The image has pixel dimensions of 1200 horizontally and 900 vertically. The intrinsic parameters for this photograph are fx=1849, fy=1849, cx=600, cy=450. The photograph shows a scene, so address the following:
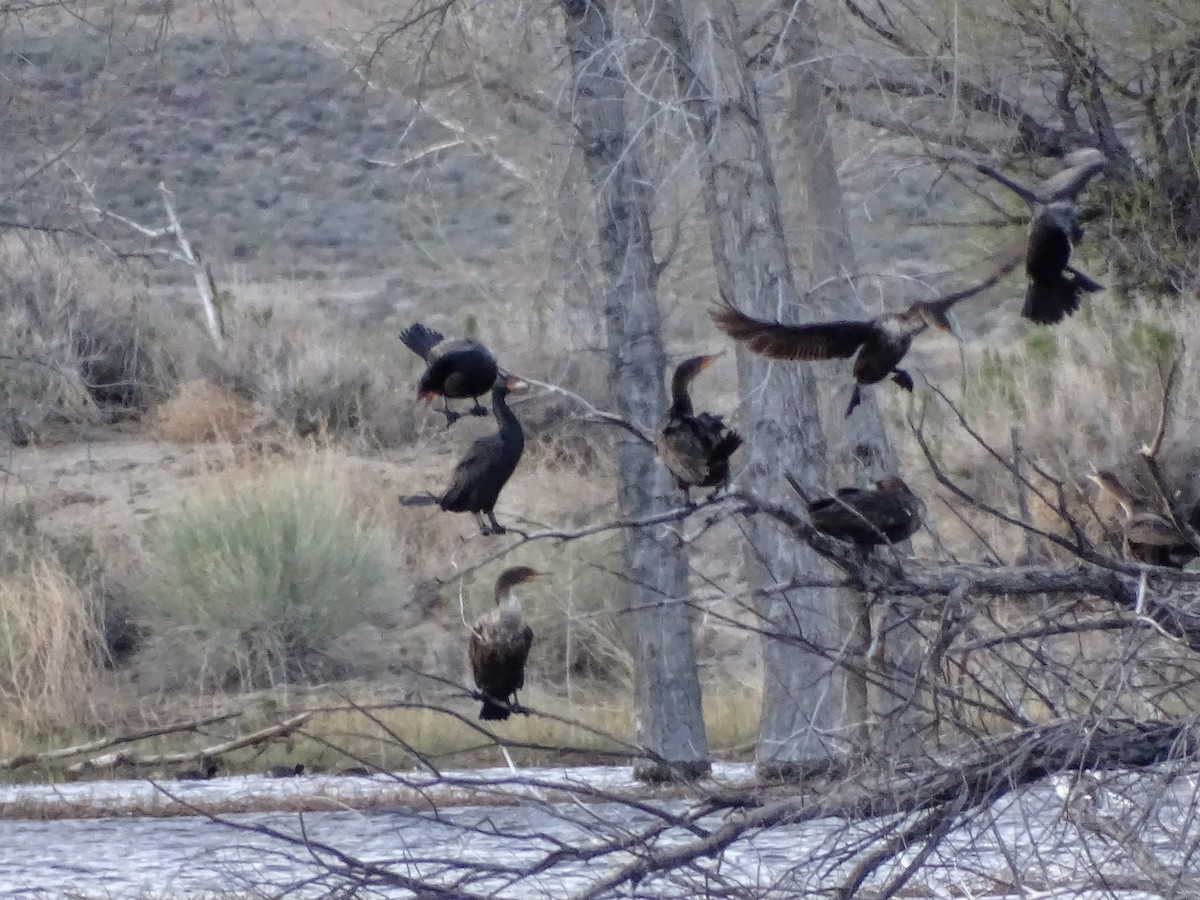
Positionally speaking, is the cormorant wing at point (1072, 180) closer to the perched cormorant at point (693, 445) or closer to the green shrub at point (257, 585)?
the perched cormorant at point (693, 445)

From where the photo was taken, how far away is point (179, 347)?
2170 centimetres

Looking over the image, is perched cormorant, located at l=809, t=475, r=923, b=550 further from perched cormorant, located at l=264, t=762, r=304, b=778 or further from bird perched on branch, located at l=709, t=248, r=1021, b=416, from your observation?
perched cormorant, located at l=264, t=762, r=304, b=778

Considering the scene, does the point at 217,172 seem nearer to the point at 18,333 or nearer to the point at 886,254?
the point at 886,254

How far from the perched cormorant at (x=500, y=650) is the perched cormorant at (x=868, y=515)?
2832 mm

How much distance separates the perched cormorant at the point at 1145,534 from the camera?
5.01 metres

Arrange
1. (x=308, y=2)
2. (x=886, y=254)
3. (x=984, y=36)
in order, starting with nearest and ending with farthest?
(x=984, y=36) < (x=886, y=254) < (x=308, y=2)

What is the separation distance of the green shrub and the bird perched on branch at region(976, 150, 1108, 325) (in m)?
10.7

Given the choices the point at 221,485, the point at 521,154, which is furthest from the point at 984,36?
the point at 221,485

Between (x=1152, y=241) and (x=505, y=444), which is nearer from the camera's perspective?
(x=505, y=444)

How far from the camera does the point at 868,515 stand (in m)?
4.22

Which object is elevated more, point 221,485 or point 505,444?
point 505,444

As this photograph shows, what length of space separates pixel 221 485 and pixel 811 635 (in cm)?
853

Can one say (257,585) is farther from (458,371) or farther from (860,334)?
(860,334)

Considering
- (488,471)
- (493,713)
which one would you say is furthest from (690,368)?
(493,713)
